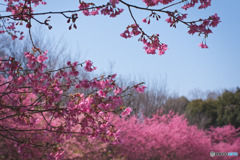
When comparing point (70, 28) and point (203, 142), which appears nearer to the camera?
point (70, 28)

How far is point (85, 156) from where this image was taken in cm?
764

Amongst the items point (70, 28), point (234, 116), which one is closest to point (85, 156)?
point (70, 28)

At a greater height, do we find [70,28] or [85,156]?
[70,28]

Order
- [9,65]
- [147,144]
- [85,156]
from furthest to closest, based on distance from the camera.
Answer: [147,144]
[85,156]
[9,65]

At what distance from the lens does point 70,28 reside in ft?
9.95

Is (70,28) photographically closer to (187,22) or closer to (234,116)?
(187,22)

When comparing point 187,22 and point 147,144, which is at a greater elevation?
point 187,22

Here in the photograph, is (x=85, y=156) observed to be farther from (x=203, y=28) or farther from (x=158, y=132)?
(x=203, y=28)

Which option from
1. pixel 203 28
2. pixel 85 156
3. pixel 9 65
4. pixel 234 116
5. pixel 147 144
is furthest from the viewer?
pixel 234 116

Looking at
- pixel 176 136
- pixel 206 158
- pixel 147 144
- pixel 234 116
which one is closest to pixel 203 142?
pixel 206 158

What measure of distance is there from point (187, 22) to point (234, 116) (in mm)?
15313

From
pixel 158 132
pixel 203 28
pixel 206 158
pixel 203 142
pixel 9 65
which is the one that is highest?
pixel 203 28

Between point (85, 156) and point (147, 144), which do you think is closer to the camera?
point (85, 156)

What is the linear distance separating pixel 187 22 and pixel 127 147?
19.5 feet
